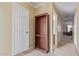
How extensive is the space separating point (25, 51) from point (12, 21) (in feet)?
1.64

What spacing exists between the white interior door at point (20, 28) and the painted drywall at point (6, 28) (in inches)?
2.9

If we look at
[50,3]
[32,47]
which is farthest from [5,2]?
[32,47]

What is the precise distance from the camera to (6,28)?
1515 mm

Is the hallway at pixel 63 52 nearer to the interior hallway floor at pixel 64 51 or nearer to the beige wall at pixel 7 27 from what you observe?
the interior hallway floor at pixel 64 51

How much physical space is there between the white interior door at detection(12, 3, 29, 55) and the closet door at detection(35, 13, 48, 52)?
0.52ft

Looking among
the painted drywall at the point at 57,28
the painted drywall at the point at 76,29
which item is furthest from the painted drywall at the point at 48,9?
the painted drywall at the point at 76,29

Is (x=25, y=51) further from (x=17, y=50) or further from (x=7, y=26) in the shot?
(x=7, y=26)

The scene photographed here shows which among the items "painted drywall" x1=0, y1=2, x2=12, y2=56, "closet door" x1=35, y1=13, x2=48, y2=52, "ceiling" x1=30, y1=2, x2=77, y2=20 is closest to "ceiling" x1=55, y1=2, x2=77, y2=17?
"ceiling" x1=30, y1=2, x2=77, y2=20

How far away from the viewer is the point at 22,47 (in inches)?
58.8

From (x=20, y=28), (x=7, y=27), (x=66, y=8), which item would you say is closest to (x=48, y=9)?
(x=66, y=8)

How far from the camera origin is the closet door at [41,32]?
1.53 m

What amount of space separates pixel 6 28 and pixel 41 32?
0.54 metres

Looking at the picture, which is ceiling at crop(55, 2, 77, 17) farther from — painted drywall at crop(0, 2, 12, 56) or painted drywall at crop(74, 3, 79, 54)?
painted drywall at crop(0, 2, 12, 56)

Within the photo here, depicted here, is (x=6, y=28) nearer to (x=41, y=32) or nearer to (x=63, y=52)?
(x=41, y=32)
